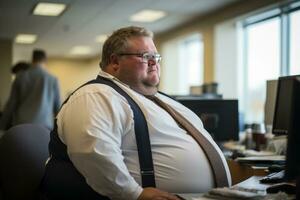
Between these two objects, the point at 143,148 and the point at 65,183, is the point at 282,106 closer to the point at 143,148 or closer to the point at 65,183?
the point at 143,148

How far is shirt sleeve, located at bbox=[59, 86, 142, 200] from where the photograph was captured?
5.08 feet

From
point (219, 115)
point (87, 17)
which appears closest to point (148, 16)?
point (87, 17)

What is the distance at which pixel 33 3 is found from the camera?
6246 millimetres

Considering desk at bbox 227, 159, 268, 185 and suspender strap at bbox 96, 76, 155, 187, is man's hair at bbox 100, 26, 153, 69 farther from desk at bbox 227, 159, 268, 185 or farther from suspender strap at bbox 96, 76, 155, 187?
desk at bbox 227, 159, 268, 185

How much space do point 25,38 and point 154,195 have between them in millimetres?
8738

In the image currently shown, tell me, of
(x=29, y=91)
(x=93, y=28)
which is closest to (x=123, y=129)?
(x=29, y=91)

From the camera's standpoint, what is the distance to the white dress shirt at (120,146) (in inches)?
61.2

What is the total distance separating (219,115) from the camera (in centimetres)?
334

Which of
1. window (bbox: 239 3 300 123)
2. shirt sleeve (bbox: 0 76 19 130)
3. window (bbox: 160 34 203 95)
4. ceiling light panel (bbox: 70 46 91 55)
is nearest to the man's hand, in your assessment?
shirt sleeve (bbox: 0 76 19 130)

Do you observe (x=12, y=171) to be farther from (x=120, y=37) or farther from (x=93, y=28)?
(x=93, y=28)

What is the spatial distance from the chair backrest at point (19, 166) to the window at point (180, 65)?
677 centimetres

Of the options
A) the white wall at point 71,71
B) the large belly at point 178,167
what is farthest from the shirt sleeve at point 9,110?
the white wall at point 71,71

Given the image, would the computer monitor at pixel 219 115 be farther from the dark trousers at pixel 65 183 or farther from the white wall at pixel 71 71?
the white wall at pixel 71 71

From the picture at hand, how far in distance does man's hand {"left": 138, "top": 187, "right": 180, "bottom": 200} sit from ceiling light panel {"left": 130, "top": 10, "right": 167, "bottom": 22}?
5606 millimetres
